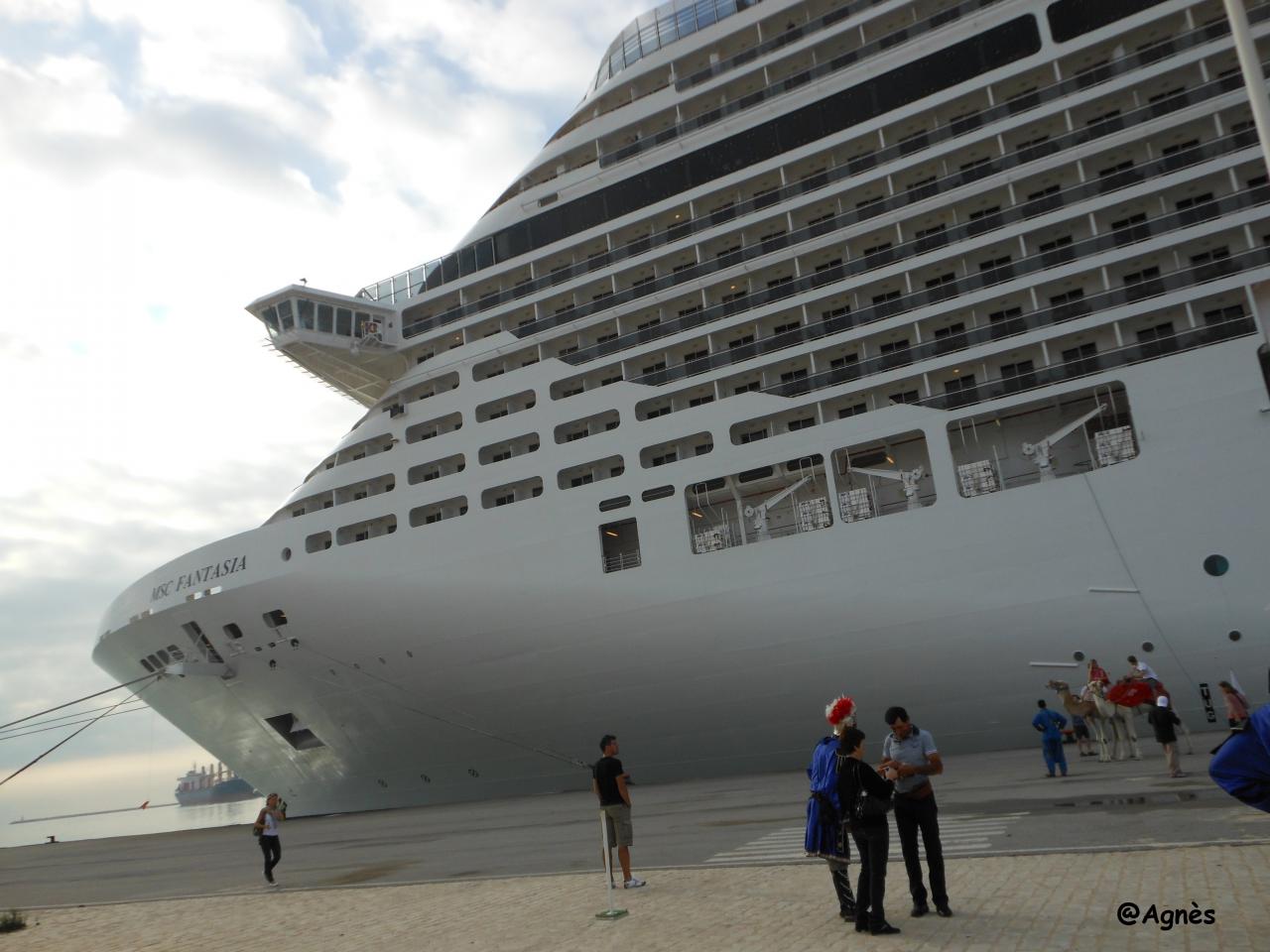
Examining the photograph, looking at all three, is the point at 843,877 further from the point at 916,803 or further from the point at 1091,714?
the point at 1091,714

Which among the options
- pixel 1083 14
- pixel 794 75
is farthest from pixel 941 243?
pixel 794 75

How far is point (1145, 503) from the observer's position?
51.6 ft

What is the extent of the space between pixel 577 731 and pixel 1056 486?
10.6 m

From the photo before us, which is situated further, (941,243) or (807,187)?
(807,187)

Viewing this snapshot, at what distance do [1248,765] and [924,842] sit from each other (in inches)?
106

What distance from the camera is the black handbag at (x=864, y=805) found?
18.9 ft

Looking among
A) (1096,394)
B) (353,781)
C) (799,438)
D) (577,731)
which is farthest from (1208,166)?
(353,781)

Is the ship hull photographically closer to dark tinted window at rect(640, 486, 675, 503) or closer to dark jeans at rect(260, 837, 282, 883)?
dark tinted window at rect(640, 486, 675, 503)

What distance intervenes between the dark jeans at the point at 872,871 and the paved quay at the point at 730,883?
180 millimetres

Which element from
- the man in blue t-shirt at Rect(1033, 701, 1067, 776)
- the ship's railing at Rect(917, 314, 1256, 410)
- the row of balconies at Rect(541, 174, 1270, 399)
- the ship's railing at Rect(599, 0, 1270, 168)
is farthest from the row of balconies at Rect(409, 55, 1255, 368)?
the man in blue t-shirt at Rect(1033, 701, 1067, 776)

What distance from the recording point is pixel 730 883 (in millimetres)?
7727

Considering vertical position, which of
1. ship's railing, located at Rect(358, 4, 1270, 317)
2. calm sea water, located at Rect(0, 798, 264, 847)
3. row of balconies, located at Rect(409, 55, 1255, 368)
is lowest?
calm sea water, located at Rect(0, 798, 264, 847)

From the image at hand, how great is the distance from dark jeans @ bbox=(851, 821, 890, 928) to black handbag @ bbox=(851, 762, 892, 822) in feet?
0.16

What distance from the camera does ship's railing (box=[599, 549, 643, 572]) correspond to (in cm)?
1950
